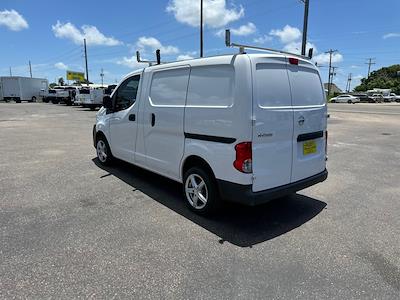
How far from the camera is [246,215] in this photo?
446 cm

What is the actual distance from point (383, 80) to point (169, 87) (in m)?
119

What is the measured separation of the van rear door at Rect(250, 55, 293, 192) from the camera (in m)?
3.69

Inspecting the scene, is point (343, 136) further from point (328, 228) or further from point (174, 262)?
point (174, 262)

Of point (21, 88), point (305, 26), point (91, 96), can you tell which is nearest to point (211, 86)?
point (305, 26)

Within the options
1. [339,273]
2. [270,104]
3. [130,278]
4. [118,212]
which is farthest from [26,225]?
[339,273]

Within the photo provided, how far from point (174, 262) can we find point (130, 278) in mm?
475

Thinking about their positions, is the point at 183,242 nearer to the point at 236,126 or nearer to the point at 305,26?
the point at 236,126

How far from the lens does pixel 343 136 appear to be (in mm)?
12578

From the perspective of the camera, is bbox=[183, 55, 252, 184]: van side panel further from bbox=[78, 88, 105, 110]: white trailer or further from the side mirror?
bbox=[78, 88, 105, 110]: white trailer

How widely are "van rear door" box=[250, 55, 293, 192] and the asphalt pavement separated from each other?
71 cm

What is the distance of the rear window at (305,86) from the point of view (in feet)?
13.6

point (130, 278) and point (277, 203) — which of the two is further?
point (277, 203)

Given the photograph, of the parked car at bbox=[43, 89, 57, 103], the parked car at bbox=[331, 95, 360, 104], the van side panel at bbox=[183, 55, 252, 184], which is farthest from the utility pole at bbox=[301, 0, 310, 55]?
the parked car at bbox=[331, 95, 360, 104]

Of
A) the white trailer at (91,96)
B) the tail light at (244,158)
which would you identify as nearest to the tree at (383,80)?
the white trailer at (91,96)
